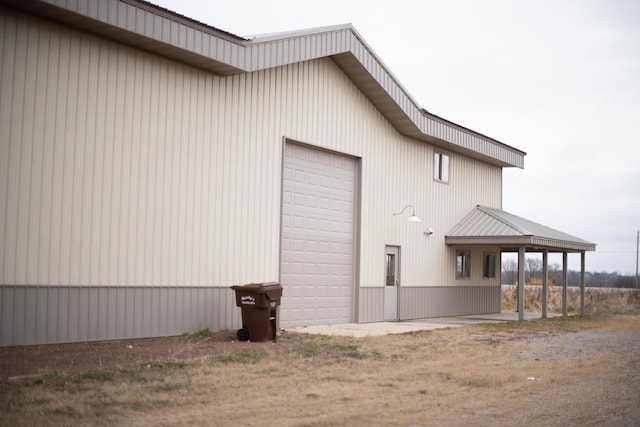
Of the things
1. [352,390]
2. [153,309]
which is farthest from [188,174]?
[352,390]

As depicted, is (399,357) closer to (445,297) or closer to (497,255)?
(445,297)

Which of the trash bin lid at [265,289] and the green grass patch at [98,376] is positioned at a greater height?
the trash bin lid at [265,289]

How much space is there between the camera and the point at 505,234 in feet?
72.5

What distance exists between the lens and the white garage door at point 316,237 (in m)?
17.0

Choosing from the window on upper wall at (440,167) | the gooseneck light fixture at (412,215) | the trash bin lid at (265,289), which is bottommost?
the trash bin lid at (265,289)

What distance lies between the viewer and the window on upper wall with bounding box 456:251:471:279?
24.8m

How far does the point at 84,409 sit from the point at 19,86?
6.27 meters

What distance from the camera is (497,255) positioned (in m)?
27.1

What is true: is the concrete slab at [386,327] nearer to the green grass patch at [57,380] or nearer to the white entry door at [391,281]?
the white entry door at [391,281]

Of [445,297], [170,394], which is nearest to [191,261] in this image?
[170,394]

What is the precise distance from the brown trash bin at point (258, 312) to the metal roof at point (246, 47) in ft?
14.8

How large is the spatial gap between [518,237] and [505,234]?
2.03ft

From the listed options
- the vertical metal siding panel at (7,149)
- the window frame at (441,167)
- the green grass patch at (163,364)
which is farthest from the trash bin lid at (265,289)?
the window frame at (441,167)

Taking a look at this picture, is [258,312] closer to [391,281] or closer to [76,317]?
[76,317]
